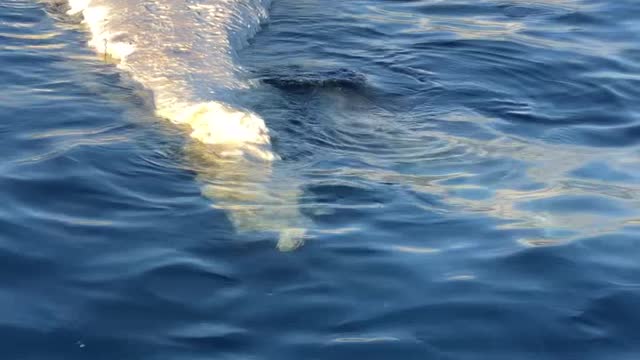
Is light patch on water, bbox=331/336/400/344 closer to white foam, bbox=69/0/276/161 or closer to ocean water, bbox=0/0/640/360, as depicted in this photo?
ocean water, bbox=0/0/640/360

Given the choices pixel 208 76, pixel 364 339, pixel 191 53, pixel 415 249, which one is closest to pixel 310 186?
pixel 415 249

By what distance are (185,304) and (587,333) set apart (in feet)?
6.42

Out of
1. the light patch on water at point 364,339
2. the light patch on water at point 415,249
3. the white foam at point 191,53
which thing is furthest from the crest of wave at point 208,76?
the light patch on water at point 364,339

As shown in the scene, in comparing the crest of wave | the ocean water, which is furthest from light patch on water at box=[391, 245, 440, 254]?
the crest of wave

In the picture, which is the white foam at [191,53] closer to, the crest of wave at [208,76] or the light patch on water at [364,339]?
the crest of wave at [208,76]

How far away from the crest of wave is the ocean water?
1.0 inches

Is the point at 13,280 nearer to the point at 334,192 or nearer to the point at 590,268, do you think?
the point at 334,192

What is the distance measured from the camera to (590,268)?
6.63 metres

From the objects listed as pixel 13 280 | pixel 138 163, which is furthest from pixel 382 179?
pixel 13 280

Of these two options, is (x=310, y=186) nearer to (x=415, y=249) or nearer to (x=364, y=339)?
(x=415, y=249)

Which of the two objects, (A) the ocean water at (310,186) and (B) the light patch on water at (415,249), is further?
(B) the light patch on water at (415,249)

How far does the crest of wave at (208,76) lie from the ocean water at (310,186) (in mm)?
25

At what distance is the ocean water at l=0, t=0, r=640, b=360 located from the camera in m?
5.78

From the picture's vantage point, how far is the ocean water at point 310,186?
19.0ft
